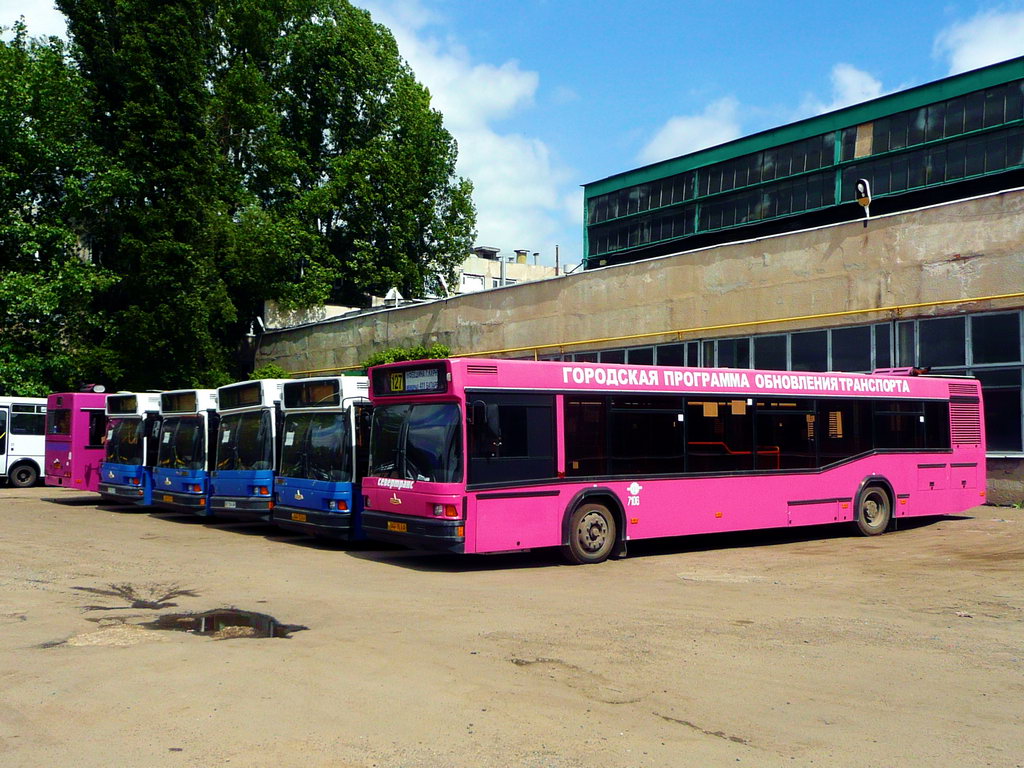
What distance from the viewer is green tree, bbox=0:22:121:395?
3406 cm

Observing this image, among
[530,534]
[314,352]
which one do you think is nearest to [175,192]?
[314,352]

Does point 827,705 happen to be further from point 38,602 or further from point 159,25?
point 159,25

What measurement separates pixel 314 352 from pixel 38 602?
31556mm

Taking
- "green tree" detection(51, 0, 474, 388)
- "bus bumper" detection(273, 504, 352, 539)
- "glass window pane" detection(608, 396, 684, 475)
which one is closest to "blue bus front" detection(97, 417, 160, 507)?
"bus bumper" detection(273, 504, 352, 539)

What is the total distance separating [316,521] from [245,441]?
3.39 meters

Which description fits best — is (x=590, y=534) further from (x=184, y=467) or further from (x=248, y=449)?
(x=184, y=467)

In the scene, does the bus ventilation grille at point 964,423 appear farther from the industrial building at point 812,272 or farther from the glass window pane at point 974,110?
the glass window pane at point 974,110

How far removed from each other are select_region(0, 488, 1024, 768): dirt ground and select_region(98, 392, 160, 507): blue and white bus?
8147 mm

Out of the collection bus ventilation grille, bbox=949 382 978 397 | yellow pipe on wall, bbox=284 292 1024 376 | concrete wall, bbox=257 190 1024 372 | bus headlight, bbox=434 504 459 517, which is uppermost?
concrete wall, bbox=257 190 1024 372

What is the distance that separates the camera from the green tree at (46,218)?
34.1m

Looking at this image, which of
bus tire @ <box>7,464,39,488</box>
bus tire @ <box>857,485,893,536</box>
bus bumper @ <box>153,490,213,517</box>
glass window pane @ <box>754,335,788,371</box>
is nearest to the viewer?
bus tire @ <box>857,485,893,536</box>

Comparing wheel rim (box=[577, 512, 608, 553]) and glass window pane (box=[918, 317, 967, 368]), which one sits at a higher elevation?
glass window pane (box=[918, 317, 967, 368])

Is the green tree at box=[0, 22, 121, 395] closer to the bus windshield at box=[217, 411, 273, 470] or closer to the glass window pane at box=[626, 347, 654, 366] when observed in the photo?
→ the bus windshield at box=[217, 411, 273, 470]

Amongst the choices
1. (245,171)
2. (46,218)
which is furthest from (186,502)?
(245,171)
